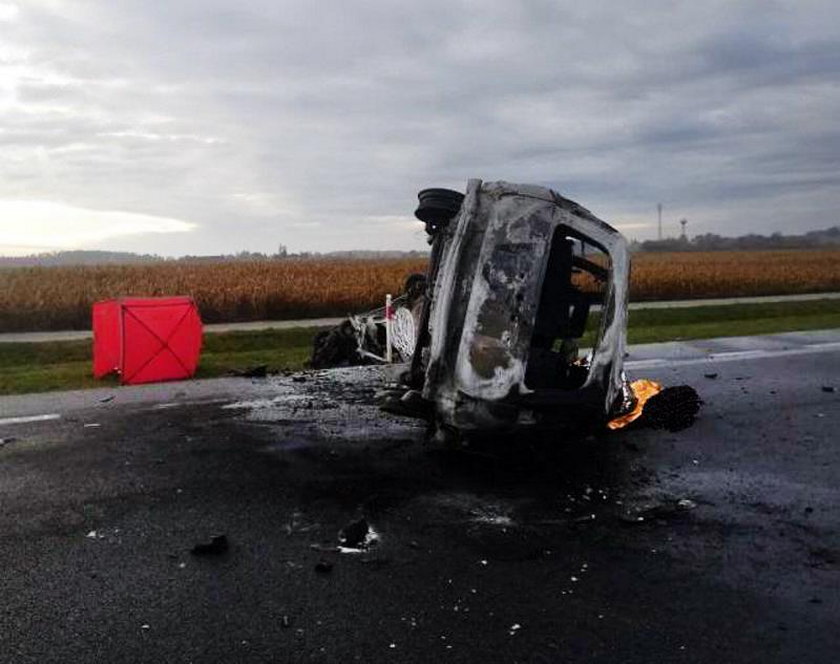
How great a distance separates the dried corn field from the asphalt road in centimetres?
1323

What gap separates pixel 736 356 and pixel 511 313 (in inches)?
297

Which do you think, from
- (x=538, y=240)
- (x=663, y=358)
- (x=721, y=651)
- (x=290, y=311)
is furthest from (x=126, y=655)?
(x=290, y=311)

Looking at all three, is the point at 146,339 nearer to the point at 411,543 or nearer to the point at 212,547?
the point at 212,547

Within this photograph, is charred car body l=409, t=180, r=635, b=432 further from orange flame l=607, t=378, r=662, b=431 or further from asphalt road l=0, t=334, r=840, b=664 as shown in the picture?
orange flame l=607, t=378, r=662, b=431

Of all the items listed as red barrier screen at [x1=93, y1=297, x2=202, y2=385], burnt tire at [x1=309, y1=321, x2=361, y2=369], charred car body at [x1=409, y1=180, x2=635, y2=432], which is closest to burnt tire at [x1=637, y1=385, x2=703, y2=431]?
charred car body at [x1=409, y1=180, x2=635, y2=432]

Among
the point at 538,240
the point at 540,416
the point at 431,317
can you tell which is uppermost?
the point at 538,240

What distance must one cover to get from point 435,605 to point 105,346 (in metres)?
8.54

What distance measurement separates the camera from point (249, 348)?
601 inches

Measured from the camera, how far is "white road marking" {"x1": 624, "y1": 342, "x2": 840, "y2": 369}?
11156 mm

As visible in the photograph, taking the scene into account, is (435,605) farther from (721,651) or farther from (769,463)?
(769,463)

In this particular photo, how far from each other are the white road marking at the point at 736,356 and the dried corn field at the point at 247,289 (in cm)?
1196

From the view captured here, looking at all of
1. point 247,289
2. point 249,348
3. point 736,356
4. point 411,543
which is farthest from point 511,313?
point 247,289

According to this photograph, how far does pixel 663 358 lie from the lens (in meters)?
11.8

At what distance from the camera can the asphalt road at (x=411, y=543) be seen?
348 centimetres
